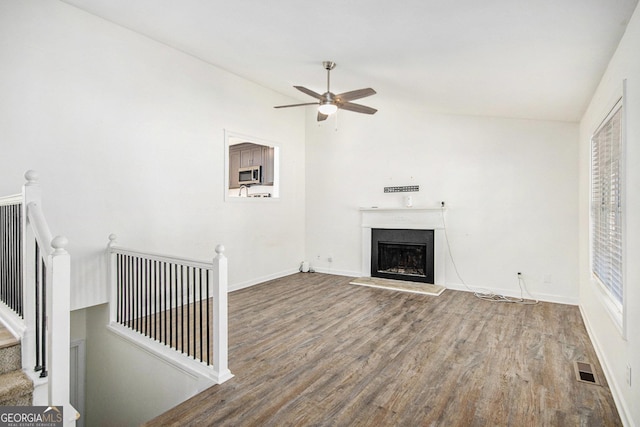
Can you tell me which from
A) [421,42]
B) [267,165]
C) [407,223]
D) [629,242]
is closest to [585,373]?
[629,242]

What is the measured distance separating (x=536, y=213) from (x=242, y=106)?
15.5ft

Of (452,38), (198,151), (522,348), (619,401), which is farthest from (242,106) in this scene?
(619,401)

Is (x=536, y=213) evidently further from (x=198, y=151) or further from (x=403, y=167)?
(x=198, y=151)

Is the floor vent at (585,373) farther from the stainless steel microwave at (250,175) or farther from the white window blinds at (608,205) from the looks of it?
the stainless steel microwave at (250,175)

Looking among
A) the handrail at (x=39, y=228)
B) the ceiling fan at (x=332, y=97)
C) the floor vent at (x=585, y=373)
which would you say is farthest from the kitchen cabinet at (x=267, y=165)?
the floor vent at (x=585, y=373)

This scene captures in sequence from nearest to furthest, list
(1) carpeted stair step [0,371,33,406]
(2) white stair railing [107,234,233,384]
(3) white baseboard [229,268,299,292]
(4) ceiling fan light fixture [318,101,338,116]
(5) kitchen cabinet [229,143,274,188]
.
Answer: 1. (1) carpeted stair step [0,371,33,406]
2. (2) white stair railing [107,234,233,384]
3. (4) ceiling fan light fixture [318,101,338,116]
4. (3) white baseboard [229,268,299,292]
5. (5) kitchen cabinet [229,143,274,188]

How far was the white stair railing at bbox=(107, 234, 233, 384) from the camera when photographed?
101 inches

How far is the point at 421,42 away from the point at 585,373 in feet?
9.89

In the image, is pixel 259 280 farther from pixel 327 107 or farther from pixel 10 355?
pixel 10 355

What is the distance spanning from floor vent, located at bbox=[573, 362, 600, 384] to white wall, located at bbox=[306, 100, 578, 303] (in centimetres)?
210

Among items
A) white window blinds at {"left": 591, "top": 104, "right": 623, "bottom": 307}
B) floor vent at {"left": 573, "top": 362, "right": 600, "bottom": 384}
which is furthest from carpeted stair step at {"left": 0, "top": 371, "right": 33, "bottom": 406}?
white window blinds at {"left": 591, "top": 104, "right": 623, "bottom": 307}

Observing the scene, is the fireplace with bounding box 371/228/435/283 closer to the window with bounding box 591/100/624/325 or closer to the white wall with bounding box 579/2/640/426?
the window with bounding box 591/100/624/325

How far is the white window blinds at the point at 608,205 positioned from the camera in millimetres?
2498
